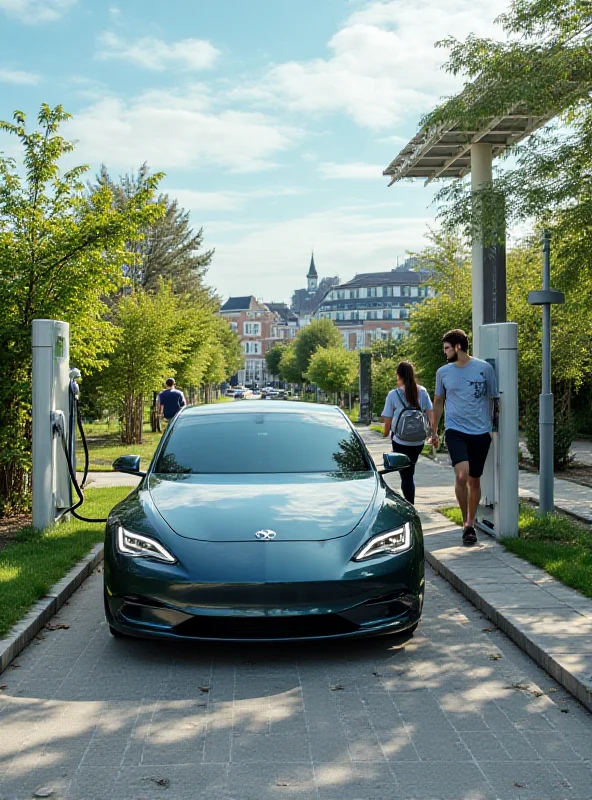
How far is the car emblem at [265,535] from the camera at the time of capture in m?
5.30

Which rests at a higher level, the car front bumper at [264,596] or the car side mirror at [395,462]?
the car side mirror at [395,462]

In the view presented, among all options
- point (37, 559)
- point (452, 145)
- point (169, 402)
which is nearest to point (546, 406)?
point (37, 559)

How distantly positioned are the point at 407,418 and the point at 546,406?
5.08ft

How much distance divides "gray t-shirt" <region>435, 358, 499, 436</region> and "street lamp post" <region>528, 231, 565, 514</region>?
1378mm

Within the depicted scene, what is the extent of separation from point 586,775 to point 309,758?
111cm

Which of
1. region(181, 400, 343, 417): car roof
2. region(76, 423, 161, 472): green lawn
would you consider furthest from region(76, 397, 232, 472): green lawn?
region(181, 400, 343, 417): car roof

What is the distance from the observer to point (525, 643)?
18.0ft

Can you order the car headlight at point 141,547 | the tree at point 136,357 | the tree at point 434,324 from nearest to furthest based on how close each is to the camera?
the car headlight at point 141,547 → the tree at point 434,324 → the tree at point 136,357

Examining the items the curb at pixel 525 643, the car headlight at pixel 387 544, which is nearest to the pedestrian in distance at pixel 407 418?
the curb at pixel 525 643

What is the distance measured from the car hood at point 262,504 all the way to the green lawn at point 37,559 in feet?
3.70

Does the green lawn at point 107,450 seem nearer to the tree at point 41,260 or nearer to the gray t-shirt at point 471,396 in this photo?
the tree at point 41,260

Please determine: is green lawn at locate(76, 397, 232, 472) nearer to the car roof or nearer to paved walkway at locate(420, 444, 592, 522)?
paved walkway at locate(420, 444, 592, 522)

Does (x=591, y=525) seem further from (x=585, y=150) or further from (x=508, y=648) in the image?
(x=508, y=648)

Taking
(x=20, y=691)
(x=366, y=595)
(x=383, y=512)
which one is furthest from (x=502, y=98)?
(x=20, y=691)
